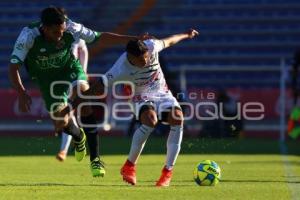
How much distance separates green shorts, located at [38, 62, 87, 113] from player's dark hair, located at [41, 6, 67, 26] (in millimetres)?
964

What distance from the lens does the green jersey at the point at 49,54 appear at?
8.38 m

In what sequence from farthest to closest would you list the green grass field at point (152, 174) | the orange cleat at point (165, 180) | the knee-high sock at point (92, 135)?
the knee-high sock at point (92, 135) < the orange cleat at point (165, 180) < the green grass field at point (152, 174)

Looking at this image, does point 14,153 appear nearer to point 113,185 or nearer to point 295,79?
point 113,185

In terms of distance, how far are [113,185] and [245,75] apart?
55.3ft

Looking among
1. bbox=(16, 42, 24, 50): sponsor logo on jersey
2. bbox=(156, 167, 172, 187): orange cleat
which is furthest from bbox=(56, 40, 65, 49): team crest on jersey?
bbox=(156, 167, 172, 187): orange cleat

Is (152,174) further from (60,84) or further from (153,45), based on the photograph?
(153,45)

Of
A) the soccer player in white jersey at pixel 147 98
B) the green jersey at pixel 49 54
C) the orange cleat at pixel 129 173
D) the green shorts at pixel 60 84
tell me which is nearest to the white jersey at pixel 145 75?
the soccer player in white jersey at pixel 147 98

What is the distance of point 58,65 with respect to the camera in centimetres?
882

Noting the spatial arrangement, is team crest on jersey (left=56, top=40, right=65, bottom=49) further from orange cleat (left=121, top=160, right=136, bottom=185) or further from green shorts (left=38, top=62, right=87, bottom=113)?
orange cleat (left=121, top=160, right=136, bottom=185)

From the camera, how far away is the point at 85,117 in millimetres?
8891

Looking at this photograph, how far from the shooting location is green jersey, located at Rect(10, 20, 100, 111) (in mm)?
8375

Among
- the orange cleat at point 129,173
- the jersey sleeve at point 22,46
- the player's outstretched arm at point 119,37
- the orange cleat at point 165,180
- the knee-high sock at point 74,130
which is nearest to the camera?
the orange cleat at point 165,180

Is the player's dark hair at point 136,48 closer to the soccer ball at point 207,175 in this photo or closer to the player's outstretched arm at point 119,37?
the player's outstretched arm at point 119,37

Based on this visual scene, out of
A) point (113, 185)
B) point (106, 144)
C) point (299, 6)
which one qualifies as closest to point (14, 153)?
point (106, 144)
